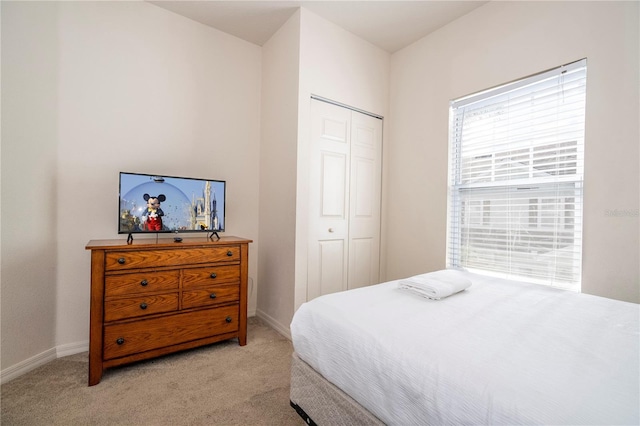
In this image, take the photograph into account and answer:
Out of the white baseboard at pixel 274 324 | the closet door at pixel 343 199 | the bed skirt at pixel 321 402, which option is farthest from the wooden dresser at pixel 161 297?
the bed skirt at pixel 321 402

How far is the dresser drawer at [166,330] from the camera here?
190 cm

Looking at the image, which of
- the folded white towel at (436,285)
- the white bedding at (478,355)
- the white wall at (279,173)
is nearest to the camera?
the white bedding at (478,355)

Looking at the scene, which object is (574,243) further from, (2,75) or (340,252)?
(2,75)

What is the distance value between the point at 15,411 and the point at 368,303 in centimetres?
204

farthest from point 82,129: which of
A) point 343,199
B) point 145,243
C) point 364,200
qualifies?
point 364,200

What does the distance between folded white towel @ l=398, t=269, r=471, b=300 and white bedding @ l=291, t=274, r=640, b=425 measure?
43 mm

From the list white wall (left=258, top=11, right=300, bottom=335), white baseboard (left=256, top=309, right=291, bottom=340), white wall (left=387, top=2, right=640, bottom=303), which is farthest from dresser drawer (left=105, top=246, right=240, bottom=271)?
white wall (left=387, top=2, right=640, bottom=303)

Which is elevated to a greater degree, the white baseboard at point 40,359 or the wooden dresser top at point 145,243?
the wooden dresser top at point 145,243

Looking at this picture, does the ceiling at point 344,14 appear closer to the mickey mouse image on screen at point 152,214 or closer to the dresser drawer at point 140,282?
the mickey mouse image on screen at point 152,214

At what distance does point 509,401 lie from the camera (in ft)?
2.42

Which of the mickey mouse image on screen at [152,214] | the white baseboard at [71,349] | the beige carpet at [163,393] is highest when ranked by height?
the mickey mouse image on screen at [152,214]

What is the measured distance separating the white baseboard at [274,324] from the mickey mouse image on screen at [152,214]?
1361 mm

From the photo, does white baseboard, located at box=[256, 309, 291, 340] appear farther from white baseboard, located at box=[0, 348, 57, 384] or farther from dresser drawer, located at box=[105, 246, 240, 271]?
white baseboard, located at box=[0, 348, 57, 384]

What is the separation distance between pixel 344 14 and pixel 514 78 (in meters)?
1.56
